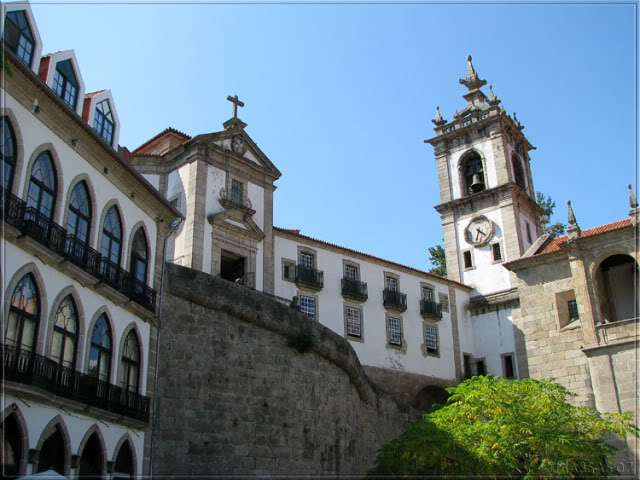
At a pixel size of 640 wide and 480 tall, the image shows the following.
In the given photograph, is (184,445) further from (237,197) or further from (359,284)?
(359,284)

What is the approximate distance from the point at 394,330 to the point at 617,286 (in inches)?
397

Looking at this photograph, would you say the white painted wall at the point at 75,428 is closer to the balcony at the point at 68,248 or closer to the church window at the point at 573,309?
the balcony at the point at 68,248

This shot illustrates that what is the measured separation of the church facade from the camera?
41.9 feet

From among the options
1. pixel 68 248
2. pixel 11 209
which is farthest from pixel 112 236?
pixel 11 209

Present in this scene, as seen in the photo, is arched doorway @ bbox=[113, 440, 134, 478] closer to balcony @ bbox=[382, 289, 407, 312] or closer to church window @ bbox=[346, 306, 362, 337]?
church window @ bbox=[346, 306, 362, 337]

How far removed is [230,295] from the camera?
18.3 meters

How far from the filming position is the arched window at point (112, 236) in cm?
1562

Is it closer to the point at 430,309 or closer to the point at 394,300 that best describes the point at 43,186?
the point at 394,300

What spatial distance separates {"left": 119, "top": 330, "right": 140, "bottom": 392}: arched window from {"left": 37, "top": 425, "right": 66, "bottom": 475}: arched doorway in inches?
96.6

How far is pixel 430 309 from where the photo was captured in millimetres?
33875

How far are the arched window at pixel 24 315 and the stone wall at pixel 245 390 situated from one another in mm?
4522

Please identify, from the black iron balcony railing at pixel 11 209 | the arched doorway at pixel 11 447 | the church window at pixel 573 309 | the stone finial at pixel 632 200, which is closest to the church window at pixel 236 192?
the church window at pixel 573 309

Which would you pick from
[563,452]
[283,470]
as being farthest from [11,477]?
[563,452]

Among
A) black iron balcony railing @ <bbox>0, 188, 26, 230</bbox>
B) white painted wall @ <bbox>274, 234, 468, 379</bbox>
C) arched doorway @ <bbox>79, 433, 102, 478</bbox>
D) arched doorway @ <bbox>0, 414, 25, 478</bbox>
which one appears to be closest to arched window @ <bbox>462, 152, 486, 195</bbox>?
white painted wall @ <bbox>274, 234, 468, 379</bbox>
